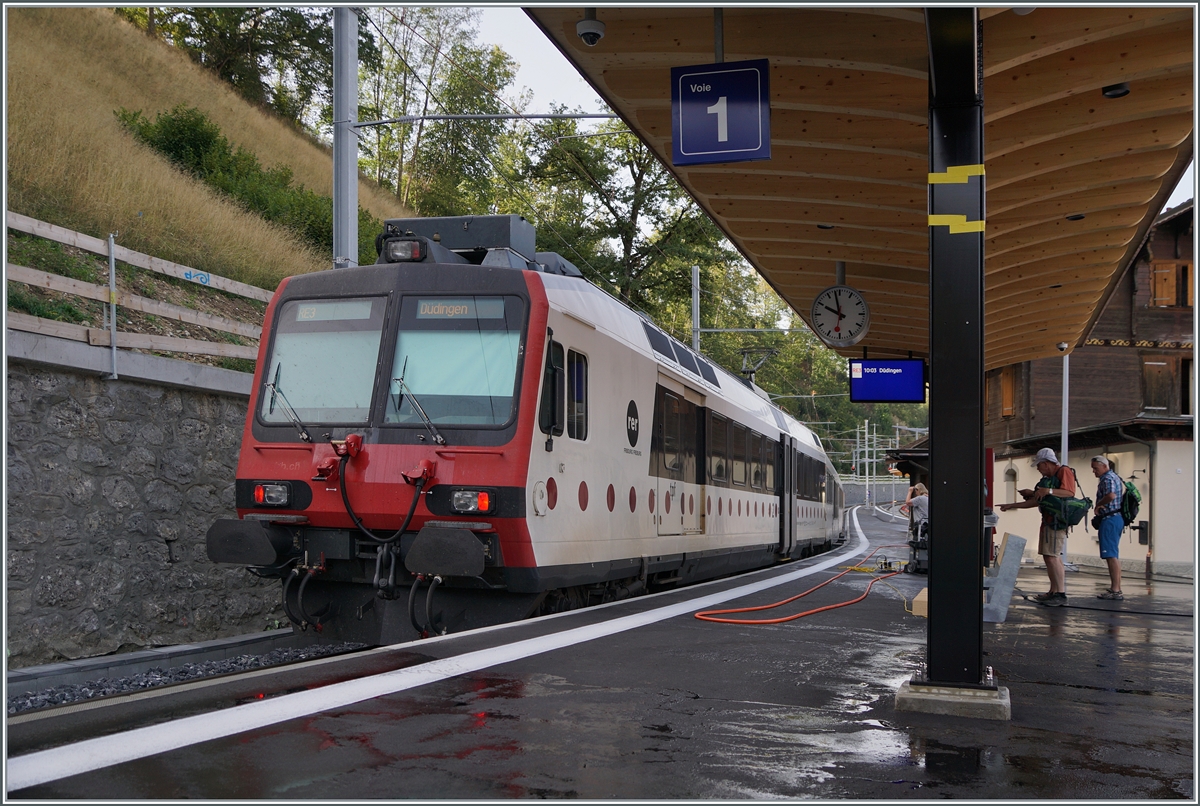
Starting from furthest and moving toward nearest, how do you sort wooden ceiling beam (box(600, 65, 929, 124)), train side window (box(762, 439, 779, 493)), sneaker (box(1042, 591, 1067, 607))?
1. train side window (box(762, 439, 779, 493))
2. sneaker (box(1042, 591, 1067, 607))
3. wooden ceiling beam (box(600, 65, 929, 124))

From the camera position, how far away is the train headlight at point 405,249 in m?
8.72

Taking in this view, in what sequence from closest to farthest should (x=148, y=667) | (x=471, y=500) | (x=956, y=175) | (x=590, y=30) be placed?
1. (x=956, y=175)
2. (x=590, y=30)
3. (x=471, y=500)
4. (x=148, y=667)

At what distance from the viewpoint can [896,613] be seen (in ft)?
30.5

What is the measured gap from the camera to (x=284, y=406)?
338 inches

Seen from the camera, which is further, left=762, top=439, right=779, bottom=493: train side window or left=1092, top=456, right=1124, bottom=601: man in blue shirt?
left=762, top=439, right=779, bottom=493: train side window

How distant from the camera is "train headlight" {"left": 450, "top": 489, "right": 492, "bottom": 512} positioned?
7.75 m

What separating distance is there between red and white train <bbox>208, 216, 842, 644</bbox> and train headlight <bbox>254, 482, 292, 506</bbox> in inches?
0.8

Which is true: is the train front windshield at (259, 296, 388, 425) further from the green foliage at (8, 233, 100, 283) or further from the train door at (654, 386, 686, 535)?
the green foliage at (8, 233, 100, 283)

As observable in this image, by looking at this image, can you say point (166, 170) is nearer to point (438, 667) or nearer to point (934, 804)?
point (438, 667)

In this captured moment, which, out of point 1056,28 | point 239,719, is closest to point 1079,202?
point 1056,28

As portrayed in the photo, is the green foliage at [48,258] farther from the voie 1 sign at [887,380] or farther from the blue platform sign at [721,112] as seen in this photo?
the voie 1 sign at [887,380]

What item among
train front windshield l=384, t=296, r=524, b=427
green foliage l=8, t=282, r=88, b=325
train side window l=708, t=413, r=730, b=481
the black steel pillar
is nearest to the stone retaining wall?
green foliage l=8, t=282, r=88, b=325

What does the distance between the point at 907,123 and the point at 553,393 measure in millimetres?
3384

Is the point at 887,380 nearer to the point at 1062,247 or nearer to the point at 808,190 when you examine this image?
the point at 1062,247
